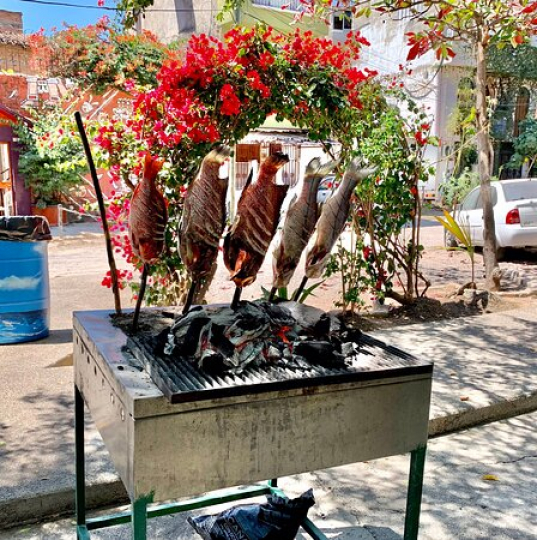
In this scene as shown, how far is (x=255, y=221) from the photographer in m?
1.89

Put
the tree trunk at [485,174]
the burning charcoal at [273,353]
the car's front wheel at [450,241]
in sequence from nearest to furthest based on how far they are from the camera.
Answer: the burning charcoal at [273,353]
the tree trunk at [485,174]
the car's front wheel at [450,241]

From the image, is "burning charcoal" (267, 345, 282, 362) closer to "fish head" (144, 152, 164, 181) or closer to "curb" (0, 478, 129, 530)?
"fish head" (144, 152, 164, 181)

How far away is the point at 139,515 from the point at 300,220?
1026 mm

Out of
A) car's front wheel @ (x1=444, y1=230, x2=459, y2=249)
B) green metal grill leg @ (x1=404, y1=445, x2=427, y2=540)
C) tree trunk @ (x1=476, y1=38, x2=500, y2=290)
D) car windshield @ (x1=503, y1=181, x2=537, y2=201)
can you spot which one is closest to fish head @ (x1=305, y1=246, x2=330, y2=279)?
green metal grill leg @ (x1=404, y1=445, x2=427, y2=540)

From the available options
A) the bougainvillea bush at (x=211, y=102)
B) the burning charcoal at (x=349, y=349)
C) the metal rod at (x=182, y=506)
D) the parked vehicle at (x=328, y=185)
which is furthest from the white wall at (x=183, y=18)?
the burning charcoal at (x=349, y=349)

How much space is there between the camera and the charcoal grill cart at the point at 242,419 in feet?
5.00

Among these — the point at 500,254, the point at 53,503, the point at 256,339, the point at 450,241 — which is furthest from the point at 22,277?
the point at 450,241

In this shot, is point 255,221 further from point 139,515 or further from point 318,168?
point 139,515

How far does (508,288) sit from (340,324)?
6.43m

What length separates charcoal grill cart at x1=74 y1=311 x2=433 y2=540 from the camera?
5.00ft

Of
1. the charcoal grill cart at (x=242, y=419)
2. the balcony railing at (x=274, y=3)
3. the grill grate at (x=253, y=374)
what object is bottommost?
the charcoal grill cart at (x=242, y=419)

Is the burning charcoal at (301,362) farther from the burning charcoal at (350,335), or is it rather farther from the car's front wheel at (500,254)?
the car's front wheel at (500,254)

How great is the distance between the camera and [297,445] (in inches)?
67.1

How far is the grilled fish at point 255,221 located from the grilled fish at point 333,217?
179 mm
